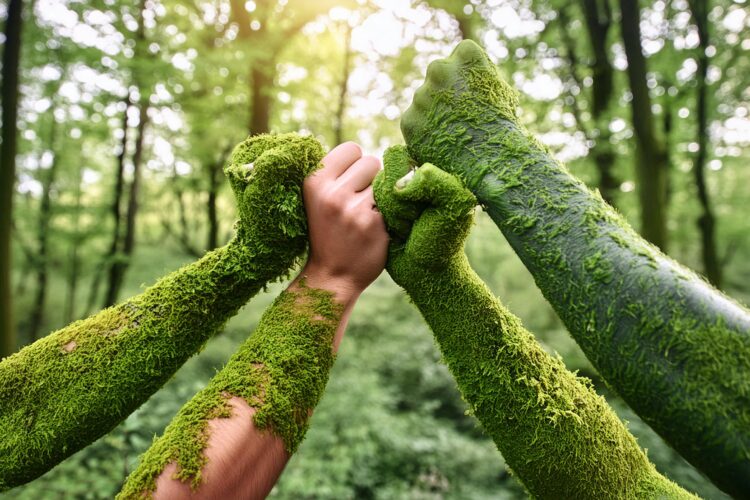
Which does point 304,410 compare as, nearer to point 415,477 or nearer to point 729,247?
point 415,477

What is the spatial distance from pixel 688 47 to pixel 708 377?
668cm

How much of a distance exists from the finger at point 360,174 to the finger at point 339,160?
1cm

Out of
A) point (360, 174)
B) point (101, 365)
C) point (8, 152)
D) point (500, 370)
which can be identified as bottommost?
point (8, 152)

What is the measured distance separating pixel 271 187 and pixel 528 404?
2.55 feet

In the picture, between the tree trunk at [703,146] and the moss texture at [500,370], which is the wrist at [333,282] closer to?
the moss texture at [500,370]

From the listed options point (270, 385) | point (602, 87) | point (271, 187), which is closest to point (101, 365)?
point (270, 385)

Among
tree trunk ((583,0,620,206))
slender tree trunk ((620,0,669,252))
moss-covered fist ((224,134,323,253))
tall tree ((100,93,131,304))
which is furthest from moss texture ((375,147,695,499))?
tall tree ((100,93,131,304))

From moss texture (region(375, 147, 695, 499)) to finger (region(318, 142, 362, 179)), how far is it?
117 mm

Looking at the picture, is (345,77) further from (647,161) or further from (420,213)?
(420,213)

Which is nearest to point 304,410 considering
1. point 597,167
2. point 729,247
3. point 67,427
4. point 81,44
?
point 67,427

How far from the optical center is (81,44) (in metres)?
4.93

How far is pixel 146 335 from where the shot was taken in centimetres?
Answer: 99

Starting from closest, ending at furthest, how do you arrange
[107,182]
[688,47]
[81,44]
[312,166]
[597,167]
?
1. [312,166]
2. [81,44]
3. [688,47]
4. [597,167]
5. [107,182]

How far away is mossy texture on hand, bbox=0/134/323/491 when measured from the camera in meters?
0.95
